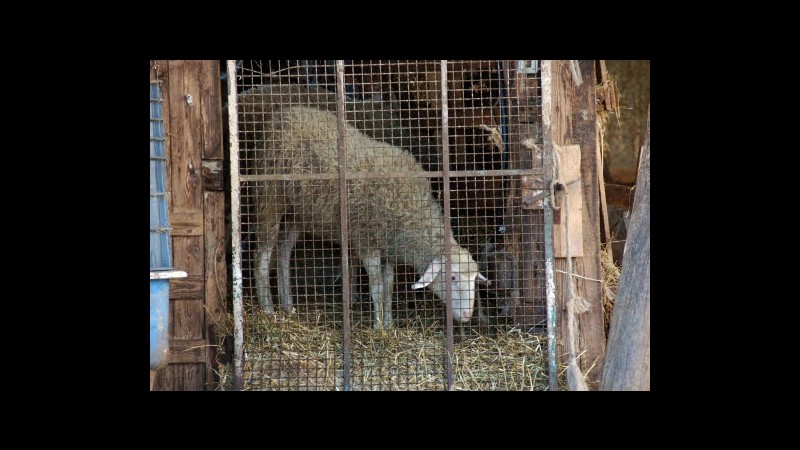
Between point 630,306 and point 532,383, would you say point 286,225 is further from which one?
point 630,306

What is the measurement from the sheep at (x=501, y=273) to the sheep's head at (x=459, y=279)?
13 centimetres

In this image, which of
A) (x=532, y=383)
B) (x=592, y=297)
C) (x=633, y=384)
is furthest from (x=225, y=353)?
(x=633, y=384)

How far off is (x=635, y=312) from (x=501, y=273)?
2.86 metres

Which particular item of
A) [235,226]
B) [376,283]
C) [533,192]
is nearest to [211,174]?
[235,226]

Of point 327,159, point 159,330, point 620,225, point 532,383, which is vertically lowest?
point 532,383

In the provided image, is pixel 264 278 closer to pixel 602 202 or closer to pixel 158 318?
pixel 158 318

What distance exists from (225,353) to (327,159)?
1.86 metres

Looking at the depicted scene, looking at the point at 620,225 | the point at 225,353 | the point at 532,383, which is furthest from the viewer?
the point at 620,225

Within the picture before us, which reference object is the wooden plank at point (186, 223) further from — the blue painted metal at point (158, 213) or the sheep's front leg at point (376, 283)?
the sheep's front leg at point (376, 283)

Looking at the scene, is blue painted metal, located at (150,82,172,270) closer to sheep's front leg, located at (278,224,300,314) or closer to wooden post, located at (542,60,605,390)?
sheep's front leg, located at (278,224,300,314)

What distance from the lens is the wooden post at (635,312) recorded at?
14.5 feet

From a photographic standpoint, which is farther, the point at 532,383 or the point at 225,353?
the point at 225,353

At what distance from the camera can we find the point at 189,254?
6461 millimetres

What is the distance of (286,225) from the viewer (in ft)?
25.9
